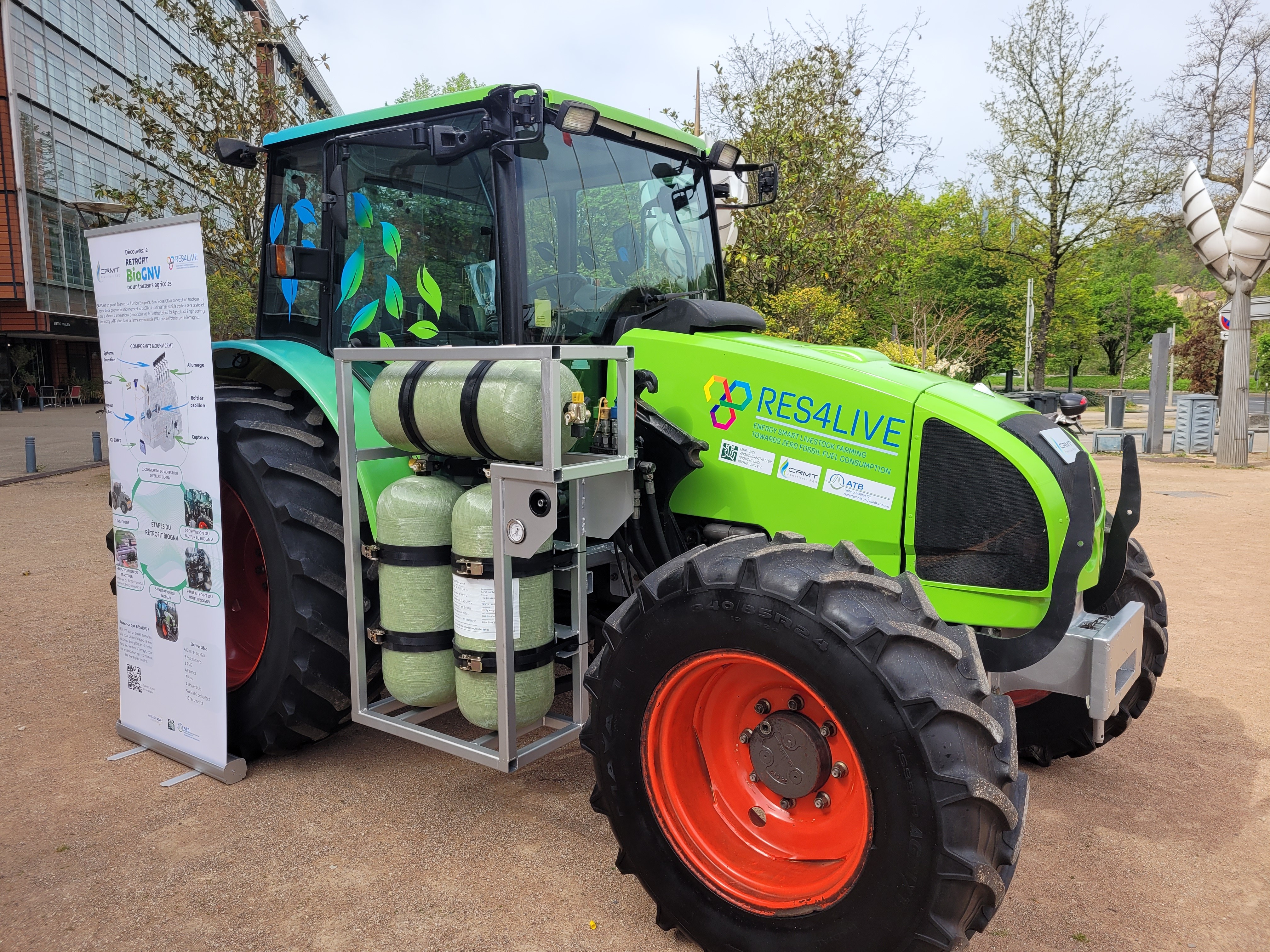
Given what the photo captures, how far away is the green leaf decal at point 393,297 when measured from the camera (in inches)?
143

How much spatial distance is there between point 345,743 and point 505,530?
1.76 metres

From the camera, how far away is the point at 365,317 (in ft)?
12.3

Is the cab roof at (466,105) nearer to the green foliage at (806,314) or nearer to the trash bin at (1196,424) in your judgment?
the green foliage at (806,314)

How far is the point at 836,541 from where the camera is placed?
2.92 meters

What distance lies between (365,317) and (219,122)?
9.17m

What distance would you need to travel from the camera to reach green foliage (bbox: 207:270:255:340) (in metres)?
16.0

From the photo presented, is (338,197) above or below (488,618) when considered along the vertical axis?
above

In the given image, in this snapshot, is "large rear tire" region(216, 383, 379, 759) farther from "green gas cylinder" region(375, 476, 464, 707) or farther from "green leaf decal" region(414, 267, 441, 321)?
"green leaf decal" region(414, 267, 441, 321)

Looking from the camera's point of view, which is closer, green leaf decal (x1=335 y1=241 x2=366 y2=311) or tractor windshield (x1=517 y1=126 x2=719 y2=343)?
tractor windshield (x1=517 y1=126 x2=719 y2=343)

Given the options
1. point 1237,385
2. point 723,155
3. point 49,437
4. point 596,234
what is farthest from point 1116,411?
point 49,437

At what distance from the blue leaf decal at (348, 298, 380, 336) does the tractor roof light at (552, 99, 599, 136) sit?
111 cm

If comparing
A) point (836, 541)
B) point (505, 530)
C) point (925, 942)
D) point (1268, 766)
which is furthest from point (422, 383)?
point (1268, 766)

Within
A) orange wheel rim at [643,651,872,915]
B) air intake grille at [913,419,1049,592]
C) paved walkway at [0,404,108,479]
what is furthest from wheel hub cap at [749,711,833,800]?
paved walkway at [0,404,108,479]

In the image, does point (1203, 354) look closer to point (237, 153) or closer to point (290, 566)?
point (237, 153)
